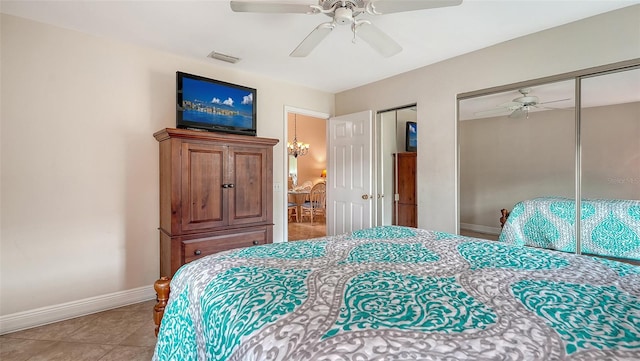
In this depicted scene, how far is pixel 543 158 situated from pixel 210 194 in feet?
9.59

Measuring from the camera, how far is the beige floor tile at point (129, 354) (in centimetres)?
→ 191

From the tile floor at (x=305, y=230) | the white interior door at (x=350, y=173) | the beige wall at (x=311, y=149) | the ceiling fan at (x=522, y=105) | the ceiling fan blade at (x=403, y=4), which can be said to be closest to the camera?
the ceiling fan blade at (x=403, y=4)

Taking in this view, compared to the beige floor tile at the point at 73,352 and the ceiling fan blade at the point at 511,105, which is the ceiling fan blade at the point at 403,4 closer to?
the ceiling fan blade at the point at 511,105

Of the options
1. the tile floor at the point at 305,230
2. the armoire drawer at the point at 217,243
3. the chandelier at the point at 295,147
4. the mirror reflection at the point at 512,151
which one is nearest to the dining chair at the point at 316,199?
the tile floor at the point at 305,230

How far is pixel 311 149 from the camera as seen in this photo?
8.82 meters

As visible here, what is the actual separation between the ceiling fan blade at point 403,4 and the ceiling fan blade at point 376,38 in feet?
0.53

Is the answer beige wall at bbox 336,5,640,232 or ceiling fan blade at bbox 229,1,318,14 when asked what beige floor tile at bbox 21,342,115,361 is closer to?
ceiling fan blade at bbox 229,1,318,14

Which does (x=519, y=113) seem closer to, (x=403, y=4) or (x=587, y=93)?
(x=587, y=93)

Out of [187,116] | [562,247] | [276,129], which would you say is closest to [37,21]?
[187,116]

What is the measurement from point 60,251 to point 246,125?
6.41ft

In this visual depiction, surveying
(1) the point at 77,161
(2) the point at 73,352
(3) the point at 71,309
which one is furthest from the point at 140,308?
(1) the point at 77,161

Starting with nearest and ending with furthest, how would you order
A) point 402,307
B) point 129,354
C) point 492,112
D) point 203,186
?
point 402,307 < point 129,354 < point 203,186 < point 492,112

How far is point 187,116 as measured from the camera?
2.80 meters

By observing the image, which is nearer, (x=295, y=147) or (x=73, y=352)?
(x=73, y=352)
